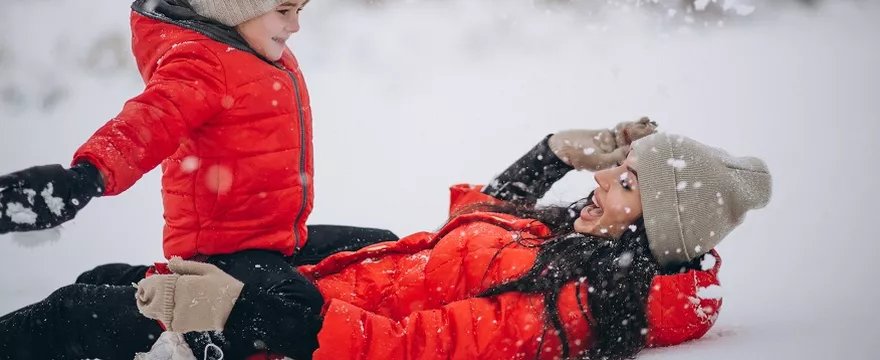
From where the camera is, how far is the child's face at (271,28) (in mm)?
2141

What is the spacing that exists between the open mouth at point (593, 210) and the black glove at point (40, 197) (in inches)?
50.3

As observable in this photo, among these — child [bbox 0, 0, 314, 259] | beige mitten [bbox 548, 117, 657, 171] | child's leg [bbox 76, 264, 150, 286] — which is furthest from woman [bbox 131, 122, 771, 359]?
child's leg [bbox 76, 264, 150, 286]

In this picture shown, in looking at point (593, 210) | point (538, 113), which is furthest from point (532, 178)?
point (538, 113)

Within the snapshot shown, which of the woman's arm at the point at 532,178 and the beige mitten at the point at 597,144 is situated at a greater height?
the beige mitten at the point at 597,144

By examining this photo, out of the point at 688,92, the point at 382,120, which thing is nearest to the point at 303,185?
the point at 382,120

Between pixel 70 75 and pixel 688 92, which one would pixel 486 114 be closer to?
pixel 688 92

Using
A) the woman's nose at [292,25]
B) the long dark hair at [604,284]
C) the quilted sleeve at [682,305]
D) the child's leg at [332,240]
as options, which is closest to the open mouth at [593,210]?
the long dark hair at [604,284]

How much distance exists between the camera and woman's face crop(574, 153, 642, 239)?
2.01 meters

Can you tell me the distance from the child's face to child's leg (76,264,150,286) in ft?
2.48

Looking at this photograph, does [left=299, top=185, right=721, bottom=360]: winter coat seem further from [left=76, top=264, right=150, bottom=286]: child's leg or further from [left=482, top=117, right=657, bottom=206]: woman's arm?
[left=76, top=264, right=150, bottom=286]: child's leg

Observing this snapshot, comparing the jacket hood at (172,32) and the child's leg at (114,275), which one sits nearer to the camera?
the jacket hood at (172,32)

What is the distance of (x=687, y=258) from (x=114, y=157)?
141 cm

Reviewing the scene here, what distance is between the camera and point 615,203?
2.03m

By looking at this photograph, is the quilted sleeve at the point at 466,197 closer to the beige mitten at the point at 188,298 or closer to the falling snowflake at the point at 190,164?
the falling snowflake at the point at 190,164
